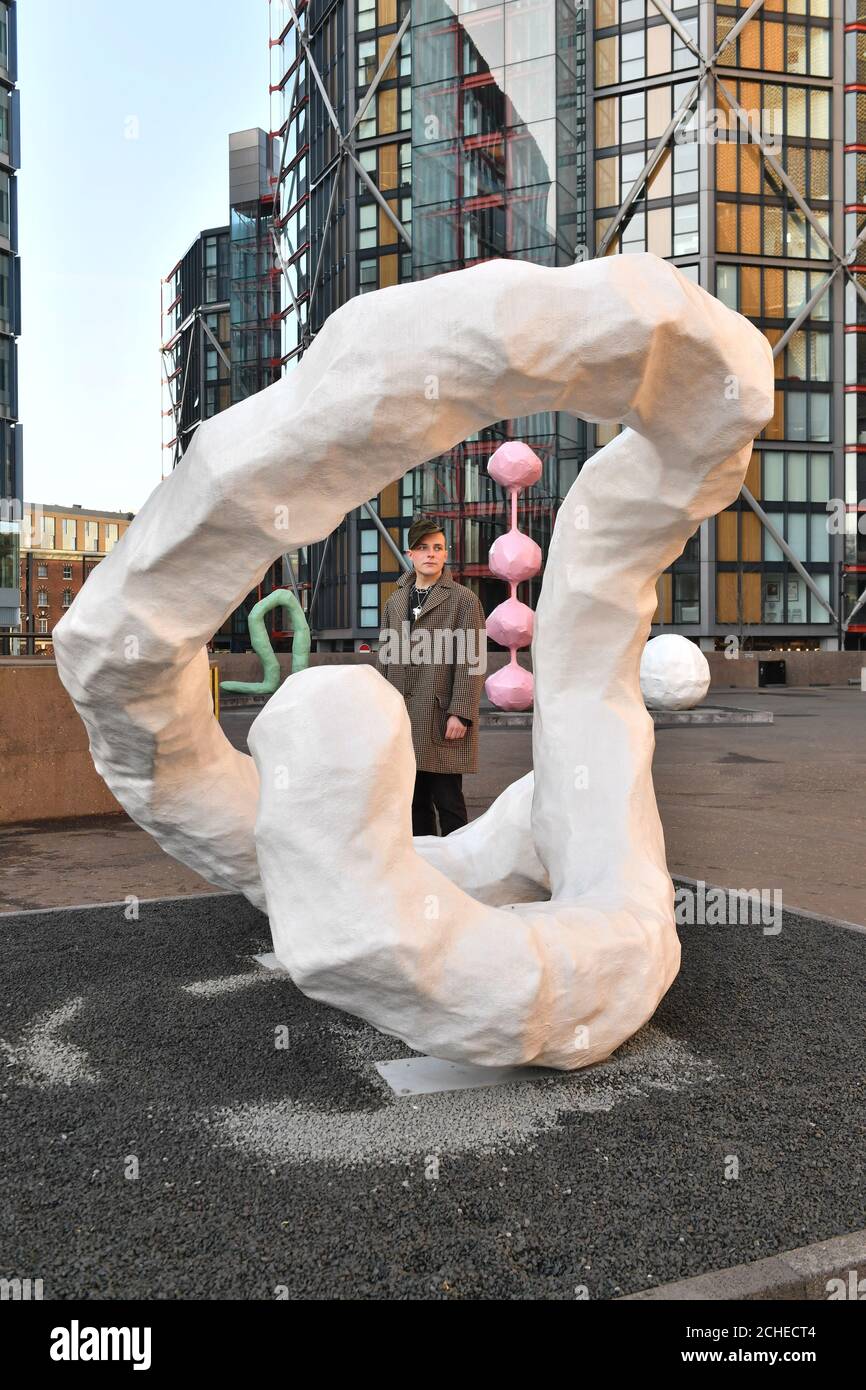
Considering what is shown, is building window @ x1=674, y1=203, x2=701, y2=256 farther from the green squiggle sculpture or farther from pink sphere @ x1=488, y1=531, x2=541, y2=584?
pink sphere @ x1=488, y1=531, x2=541, y2=584

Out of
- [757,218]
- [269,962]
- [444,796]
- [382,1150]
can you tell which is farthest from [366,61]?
[382,1150]

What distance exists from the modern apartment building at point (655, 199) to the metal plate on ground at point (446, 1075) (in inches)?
1076

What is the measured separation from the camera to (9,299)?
3556 cm

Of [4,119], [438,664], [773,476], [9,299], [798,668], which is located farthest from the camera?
[9,299]

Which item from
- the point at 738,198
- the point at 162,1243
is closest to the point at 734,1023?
the point at 162,1243

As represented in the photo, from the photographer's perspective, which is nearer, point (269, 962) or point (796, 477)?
point (269, 962)

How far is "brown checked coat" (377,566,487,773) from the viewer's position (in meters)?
4.84

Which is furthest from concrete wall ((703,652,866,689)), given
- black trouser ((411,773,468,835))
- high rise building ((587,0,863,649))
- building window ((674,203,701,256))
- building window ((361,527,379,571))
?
black trouser ((411,773,468,835))

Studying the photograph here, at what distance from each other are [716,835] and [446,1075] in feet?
14.8

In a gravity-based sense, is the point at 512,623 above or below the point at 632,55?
below

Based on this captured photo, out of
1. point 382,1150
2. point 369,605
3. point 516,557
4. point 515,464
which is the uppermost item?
point 515,464

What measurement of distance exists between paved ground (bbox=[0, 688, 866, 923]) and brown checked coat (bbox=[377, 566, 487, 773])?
1.65m

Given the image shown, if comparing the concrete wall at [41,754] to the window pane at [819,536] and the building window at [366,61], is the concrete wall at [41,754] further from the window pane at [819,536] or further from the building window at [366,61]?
the building window at [366,61]

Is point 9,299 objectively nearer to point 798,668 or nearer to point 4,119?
point 4,119
